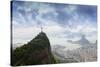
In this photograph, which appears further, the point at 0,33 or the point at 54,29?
the point at 54,29

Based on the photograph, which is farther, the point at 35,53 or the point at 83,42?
the point at 83,42

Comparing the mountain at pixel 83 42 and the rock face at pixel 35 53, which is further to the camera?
the mountain at pixel 83 42

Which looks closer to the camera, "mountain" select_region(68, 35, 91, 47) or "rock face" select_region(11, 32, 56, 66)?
"rock face" select_region(11, 32, 56, 66)

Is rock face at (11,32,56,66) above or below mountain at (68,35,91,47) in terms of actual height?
below

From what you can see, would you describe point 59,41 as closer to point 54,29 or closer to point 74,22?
point 54,29

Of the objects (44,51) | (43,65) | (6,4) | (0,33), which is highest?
(6,4)

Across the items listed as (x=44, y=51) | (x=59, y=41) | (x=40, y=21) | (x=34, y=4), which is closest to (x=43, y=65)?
(x=44, y=51)

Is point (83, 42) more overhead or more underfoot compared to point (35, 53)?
more overhead

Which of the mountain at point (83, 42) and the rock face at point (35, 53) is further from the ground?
the mountain at point (83, 42)
